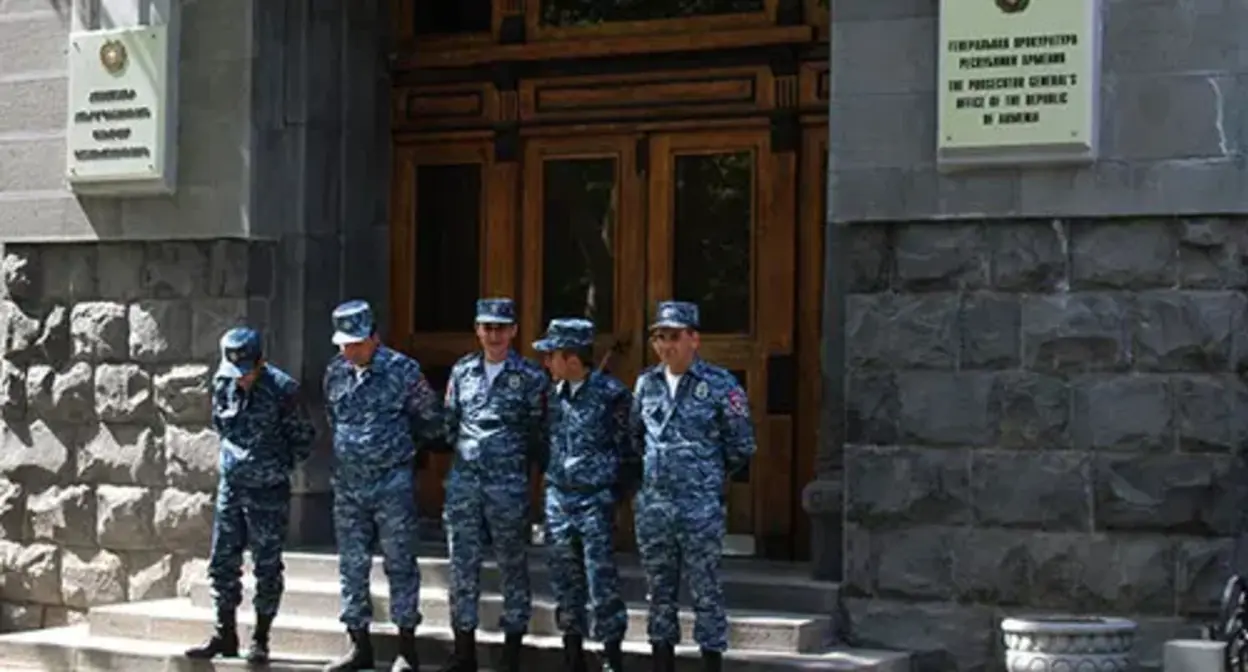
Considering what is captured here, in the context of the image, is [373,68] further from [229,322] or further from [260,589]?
[260,589]

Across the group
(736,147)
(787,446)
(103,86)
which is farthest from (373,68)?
(787,446)

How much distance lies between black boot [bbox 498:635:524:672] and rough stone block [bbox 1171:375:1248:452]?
10.6 ft

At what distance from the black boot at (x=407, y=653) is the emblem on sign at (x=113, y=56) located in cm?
428

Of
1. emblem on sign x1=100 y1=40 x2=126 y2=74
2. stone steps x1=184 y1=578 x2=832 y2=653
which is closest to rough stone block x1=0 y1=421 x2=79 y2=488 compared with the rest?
stone steps x1=184 y1=578 x2=832 y2=653

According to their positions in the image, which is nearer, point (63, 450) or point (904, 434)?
point (904, 434)

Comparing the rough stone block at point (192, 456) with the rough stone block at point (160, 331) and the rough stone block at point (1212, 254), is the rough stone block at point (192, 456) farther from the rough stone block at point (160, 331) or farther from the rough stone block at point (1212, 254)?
the rough stone block at point (1212, 254)

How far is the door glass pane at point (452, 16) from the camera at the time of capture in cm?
1194

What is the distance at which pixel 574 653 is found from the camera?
8.80m

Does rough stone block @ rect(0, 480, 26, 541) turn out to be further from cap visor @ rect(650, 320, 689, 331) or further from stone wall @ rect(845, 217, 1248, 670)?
A: stone wall @ rect(845, 217, 1248, 670)

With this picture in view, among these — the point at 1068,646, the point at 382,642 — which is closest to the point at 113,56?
the point at 382,642

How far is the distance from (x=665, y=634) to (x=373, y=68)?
4855 mm

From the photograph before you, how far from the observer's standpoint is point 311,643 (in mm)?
9656

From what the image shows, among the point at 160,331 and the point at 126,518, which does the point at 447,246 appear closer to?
the point at 160,331

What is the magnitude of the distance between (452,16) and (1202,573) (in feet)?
19.7
